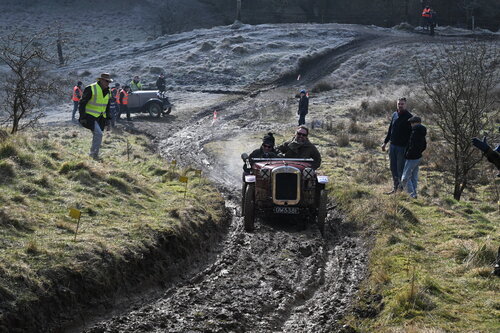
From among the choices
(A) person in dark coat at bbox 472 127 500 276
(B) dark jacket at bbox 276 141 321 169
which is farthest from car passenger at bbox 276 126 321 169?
(A) person in dark coat at bbox 472 127 500 276

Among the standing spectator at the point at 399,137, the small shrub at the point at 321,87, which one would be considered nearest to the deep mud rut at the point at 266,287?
the standing spectator at the point at 399,137

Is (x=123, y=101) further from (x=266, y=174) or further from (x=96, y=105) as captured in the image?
(x=266, y=174)

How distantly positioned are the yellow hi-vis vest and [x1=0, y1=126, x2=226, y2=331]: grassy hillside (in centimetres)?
126

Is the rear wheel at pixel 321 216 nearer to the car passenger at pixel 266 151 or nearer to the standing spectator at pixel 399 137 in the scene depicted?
the car passenger at pixel 266 151

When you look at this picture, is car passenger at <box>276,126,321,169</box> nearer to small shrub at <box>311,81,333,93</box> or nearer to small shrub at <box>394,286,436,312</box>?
small shrub at <box>394,286,436,312</box>

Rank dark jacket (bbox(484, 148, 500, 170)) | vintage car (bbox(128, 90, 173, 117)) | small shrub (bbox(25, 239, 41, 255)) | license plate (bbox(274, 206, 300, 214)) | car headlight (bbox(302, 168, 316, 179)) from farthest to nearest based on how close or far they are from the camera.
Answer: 1. vintage car (bbox(128, 90, 173, 117))
2. car headlight (bbox(302, 168, 316, 179))
3. license plate (bbox(274, 206, 300, 214))
4. dark jacket (bbox(484, 148, 500, 170))
5. small shrub (bbox(25, 239, 41, 255))

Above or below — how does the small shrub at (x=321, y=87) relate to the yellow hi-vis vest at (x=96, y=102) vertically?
below

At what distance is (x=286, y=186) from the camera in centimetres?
1270

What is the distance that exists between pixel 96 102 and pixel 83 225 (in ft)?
18.8

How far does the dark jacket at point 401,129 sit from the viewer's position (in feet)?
49.5

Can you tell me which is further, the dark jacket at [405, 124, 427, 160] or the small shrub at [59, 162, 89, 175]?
the dark jacket at [405, 124, 427, 160]

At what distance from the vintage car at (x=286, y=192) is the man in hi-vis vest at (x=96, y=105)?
13.6ft

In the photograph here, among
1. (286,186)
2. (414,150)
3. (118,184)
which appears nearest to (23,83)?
(118,184)

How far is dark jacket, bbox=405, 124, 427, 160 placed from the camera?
14.4m
